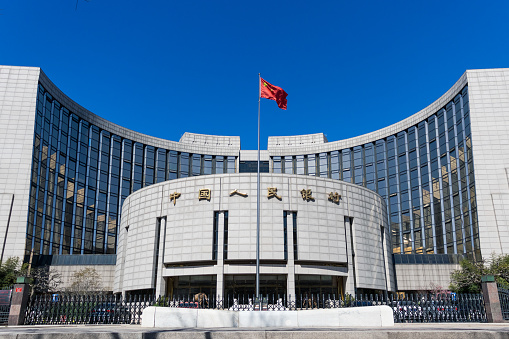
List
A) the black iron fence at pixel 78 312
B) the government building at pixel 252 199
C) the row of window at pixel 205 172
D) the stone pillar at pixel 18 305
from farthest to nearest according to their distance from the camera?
the row of window at pixel 205 172 → the government building at pixel 252 199 → the black iron fence at pixel 78 312 → the stone pillar at pixel 18 305

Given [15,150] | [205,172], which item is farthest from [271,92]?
[205,172]

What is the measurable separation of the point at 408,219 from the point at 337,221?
27.1 meters

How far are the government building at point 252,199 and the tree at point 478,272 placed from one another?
8.46 ft

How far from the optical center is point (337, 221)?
1992 inches

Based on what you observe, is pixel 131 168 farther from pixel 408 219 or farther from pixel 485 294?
pixel 485 294

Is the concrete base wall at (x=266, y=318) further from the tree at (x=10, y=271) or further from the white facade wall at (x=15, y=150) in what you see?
the white facade wall at (x=15, y=150)

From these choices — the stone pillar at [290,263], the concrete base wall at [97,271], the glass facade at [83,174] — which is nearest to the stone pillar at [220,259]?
the stone pillar at [290,263]

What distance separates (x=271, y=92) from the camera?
1711 inches

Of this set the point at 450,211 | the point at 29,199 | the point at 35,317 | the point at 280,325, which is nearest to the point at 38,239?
the point at 29,199

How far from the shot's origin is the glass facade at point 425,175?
208 feet

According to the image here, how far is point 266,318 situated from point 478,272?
142ft

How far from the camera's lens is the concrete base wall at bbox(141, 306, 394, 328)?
18.9 m

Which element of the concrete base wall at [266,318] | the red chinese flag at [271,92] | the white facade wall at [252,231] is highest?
the red chinese flag at [271,92]

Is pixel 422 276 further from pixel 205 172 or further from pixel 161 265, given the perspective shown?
pixel 205 172
